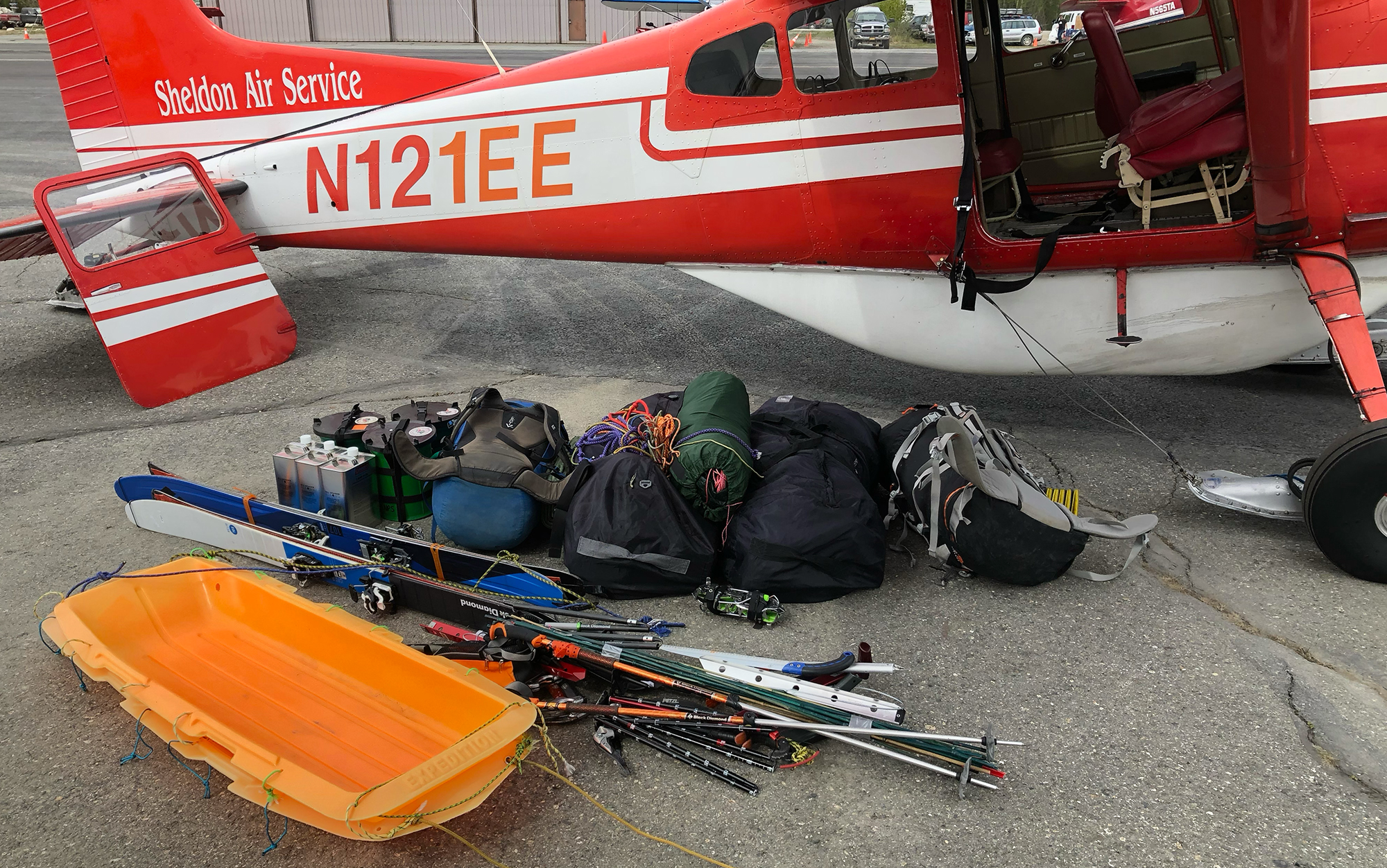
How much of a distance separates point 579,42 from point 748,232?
3555 centimetres

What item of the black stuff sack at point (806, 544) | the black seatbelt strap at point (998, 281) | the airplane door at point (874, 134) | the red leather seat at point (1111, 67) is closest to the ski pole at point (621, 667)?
the black stuff sack at point (806, 544)

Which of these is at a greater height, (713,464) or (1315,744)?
(713,464)

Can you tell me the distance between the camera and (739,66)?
193 inches

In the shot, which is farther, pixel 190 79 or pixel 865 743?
pixel 190 79

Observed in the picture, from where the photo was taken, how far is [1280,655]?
3.42 m

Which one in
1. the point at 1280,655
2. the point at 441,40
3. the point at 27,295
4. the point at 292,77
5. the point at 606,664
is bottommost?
the point at 1280,655

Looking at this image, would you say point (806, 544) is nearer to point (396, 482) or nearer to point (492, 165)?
point (396, 482)

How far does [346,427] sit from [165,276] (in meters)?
2.10

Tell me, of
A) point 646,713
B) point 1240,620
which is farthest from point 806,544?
point 1240,620

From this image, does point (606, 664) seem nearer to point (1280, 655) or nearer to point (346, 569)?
point (346, 569)

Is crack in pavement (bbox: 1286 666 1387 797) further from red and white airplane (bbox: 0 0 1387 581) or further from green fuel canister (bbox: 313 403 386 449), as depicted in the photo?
green fuel canister (bbox: 313 403 386 449)

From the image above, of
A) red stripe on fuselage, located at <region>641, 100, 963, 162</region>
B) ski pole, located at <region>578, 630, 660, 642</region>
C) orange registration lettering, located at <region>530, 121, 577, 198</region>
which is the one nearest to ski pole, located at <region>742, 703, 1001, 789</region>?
ski pole, located at <region>578, 630, 660, 642</region>

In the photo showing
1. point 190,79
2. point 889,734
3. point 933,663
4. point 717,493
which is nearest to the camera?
point 889,734

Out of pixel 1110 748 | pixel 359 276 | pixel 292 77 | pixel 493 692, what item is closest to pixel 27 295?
pixel 359 276
